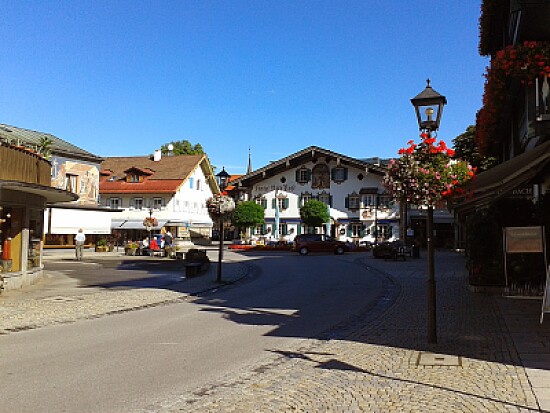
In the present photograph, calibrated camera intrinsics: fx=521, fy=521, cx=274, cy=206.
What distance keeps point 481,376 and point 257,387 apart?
273 cm

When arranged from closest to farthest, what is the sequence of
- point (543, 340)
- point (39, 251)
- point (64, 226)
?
point (543, 340) < point (39, 251) < point (64, 226)

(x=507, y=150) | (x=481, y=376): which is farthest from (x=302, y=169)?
(x=481, y=376)

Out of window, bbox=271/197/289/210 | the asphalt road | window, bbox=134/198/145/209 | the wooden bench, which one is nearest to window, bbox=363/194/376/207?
window, bbox=271/197/289/210

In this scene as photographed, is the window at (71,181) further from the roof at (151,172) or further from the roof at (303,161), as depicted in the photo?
the roof at (303,161)

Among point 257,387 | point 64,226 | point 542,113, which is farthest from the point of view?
point 64,226

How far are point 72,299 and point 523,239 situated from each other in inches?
437

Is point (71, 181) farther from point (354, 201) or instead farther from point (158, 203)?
point (354, 201)

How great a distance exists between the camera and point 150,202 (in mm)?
53812

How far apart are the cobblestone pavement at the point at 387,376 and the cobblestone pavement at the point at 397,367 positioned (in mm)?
11

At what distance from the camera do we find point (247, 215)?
5281 centimetres

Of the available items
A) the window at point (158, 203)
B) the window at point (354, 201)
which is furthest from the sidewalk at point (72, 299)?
the window at point (354, 201)

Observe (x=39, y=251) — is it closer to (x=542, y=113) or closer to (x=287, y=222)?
(x=542, y=113)

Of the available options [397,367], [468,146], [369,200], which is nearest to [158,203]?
[369,200]

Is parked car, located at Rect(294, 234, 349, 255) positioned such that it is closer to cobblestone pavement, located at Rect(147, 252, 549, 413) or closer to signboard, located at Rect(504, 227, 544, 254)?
signboard, located at Rect(504, 227, 544, 254)
